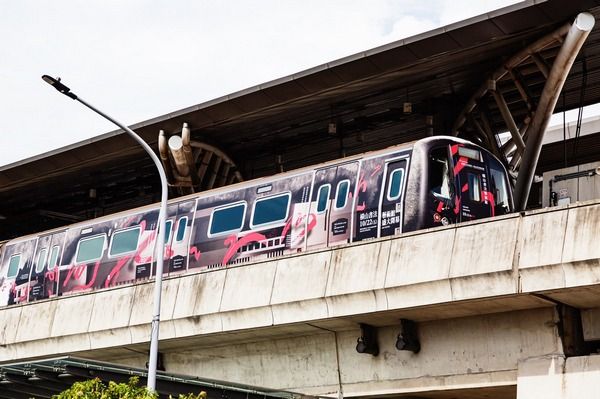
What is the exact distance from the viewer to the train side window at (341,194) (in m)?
23.1

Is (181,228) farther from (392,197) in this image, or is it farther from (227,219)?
(392,197)

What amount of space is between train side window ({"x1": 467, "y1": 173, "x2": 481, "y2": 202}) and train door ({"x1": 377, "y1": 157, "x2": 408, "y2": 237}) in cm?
183

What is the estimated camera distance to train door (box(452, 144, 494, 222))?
22859 mm

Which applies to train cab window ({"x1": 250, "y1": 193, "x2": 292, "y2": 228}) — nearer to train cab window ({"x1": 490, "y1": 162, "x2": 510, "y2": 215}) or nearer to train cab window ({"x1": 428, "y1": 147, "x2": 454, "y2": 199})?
train cab window ({"x1": 428, "y1": 147, "x2": 454, "y2": 199})

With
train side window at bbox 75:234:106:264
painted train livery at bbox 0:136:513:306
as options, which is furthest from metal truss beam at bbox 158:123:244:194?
painted train livery at bbox 0:136:513:306

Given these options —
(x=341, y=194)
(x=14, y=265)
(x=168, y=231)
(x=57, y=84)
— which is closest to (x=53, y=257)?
(x=14, y=265)

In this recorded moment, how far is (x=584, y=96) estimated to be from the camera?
32.6 meters

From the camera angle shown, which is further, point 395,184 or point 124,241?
point 124,241

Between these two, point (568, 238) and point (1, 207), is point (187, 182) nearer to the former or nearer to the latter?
point (1, 207)

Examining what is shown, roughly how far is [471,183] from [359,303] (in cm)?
552

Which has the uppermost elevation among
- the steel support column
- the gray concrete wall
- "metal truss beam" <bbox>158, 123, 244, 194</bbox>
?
"metal truss beam" <bbox>158, 123, 244, 194</bbox>

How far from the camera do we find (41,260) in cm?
3138

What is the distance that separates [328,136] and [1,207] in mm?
18981

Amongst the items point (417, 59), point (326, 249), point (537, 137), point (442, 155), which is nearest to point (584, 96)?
point (537, 137)
